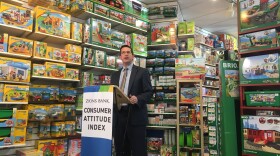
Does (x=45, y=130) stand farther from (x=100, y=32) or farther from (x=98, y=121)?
(x=100, y=32)

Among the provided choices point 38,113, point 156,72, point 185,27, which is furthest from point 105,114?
point 185,27

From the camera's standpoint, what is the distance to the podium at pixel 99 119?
201cm

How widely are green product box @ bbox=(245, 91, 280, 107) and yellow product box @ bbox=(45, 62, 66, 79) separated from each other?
271 centimetres

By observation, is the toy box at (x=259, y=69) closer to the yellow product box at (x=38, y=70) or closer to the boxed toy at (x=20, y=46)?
the yellow product box at (x=38, y=70)

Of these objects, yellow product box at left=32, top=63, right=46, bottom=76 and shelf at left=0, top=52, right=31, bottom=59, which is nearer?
shelf at left=0, top=52, right=31, bottom=59

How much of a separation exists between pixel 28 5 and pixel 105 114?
8.41ft

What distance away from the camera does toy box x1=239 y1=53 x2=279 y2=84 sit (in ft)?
8.94

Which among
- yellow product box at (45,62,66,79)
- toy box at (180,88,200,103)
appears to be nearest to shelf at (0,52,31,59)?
yellow product box at (45,62,66,79)

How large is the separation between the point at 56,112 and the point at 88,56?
1102mm

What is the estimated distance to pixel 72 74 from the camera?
12.1 feet

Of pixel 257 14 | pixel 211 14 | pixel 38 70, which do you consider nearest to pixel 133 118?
pixel 38 70

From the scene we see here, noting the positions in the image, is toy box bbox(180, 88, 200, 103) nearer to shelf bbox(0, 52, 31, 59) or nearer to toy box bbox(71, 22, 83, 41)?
toy box bbox(71, 22, 83, 41)

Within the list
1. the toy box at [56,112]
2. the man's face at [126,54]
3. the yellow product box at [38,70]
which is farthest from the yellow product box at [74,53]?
the man's face at [126,54]

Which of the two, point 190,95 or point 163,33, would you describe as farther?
point 163,33
